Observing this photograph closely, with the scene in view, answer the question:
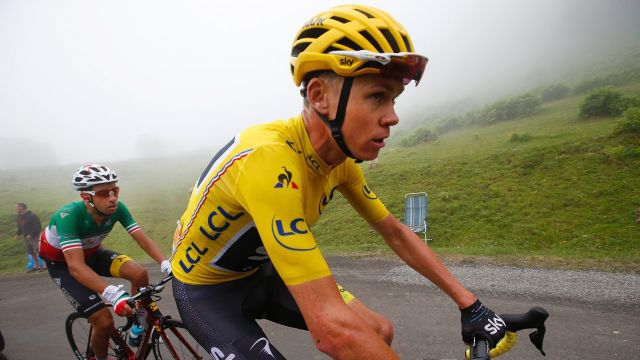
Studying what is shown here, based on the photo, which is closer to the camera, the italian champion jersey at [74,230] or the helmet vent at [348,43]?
the helmet vent at [348,43]

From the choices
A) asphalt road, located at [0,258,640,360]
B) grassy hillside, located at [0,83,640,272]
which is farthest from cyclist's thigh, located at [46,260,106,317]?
grassy hillside, located at [0,83,640,272]

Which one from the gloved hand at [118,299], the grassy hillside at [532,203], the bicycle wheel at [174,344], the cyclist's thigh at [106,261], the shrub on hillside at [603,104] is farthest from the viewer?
the shrub on hillside at [603,104]

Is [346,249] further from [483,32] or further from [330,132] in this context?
[483,32]

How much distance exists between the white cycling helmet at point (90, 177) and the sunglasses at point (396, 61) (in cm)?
362

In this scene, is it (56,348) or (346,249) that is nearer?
(56,348)

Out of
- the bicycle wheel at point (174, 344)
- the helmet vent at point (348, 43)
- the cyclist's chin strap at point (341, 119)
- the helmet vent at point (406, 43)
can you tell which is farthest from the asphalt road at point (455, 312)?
the helmet vent at point (348, 43)

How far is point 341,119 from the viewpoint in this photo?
171 centimetres

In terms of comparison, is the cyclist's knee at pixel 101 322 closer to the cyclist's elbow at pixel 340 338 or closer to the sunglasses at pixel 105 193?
the sunglasses at pixel 105 193

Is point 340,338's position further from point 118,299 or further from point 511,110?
point 511,110

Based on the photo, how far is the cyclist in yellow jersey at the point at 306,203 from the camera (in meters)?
1.51

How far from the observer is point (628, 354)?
377 cm

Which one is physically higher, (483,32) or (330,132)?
(483,32)

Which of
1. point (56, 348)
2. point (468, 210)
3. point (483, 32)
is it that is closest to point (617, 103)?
point (468, 210)

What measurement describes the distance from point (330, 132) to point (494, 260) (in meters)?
6.76
